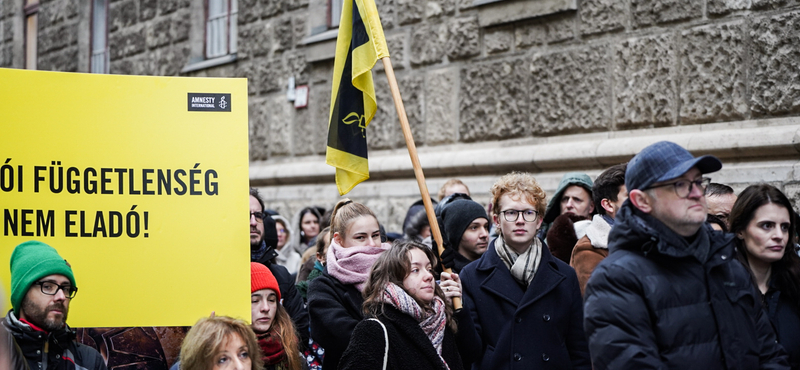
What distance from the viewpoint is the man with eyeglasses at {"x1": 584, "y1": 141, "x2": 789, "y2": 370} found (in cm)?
269

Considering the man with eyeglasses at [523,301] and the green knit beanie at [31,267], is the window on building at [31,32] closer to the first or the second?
the green knit beanie at [31,267]

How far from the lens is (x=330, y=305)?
4027mm

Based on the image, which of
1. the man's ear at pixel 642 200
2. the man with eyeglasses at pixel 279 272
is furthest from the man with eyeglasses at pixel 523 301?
the man with eyeglasses at pixel 279 272

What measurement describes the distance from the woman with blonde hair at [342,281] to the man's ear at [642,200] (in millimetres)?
1536

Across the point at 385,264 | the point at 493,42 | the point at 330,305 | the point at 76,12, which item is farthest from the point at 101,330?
the point at 76,12

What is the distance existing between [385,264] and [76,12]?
1135cm

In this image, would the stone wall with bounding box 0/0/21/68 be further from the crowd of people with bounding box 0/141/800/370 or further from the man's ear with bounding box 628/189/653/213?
the man's ear with bounding box 628/189/653/213

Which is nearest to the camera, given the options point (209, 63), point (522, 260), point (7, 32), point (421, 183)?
point (522, 260)

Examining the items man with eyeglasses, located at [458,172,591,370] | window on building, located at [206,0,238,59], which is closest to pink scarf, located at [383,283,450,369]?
man with eyeglasses, located at [458,172,591,370]

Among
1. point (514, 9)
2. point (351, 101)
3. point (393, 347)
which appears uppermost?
point (514, 9)

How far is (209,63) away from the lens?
10.8 m

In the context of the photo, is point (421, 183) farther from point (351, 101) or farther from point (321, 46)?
point (321, 46)

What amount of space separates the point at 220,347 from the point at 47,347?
0.68 meters

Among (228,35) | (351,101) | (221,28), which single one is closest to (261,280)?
(351,101)
